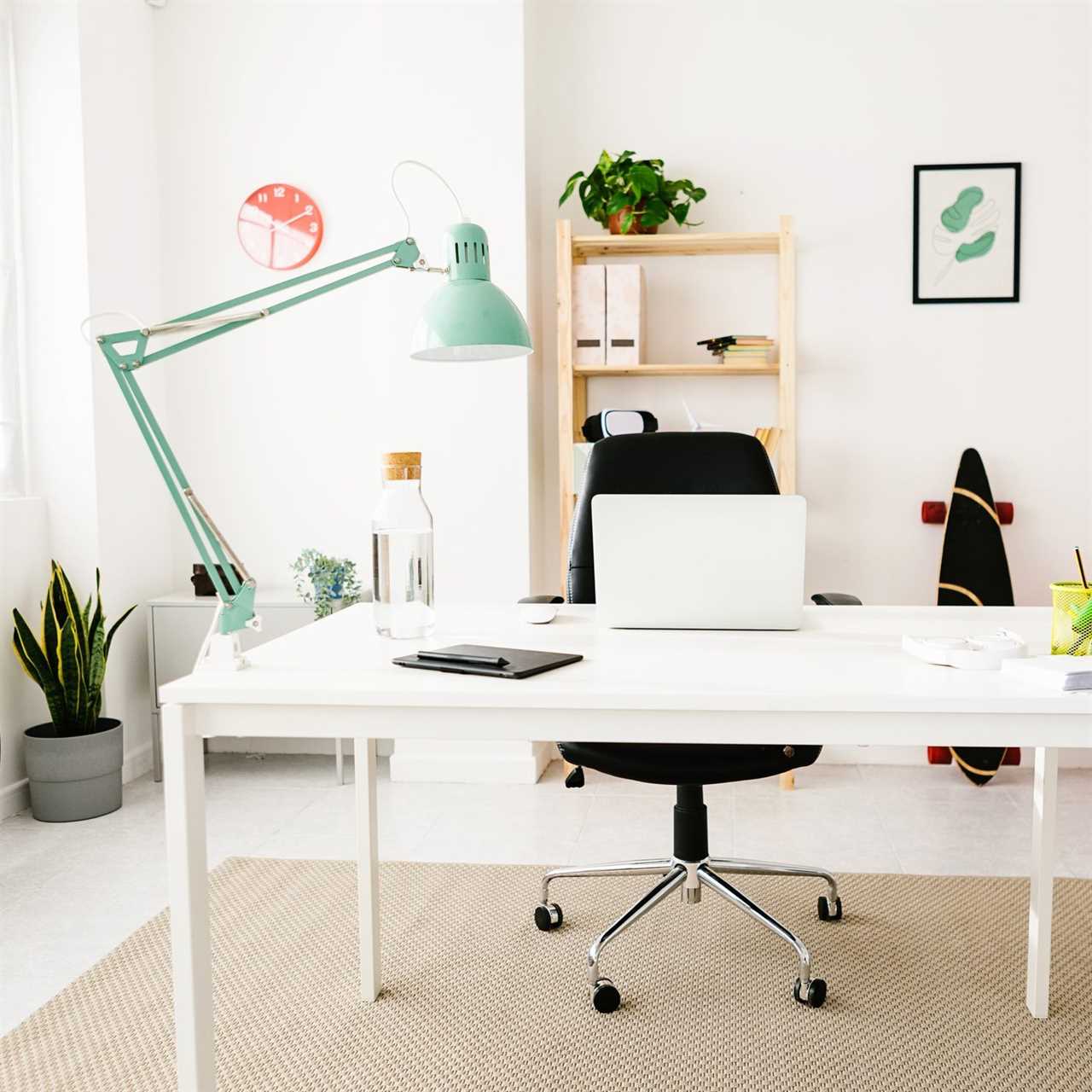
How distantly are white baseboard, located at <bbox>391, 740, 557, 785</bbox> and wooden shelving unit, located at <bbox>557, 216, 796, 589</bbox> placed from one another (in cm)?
60

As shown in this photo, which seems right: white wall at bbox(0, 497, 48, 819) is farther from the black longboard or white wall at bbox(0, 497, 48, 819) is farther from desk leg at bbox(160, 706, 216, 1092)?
the black longboard

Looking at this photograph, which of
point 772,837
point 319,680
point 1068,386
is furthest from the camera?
point 1068,386

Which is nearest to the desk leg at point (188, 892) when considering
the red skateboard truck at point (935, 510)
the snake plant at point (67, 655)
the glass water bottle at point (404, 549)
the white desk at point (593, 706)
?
the white desk at point (593, 706)

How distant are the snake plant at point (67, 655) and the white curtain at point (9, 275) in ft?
1.27

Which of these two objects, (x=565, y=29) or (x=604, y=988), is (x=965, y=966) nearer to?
(x=604, y=988)

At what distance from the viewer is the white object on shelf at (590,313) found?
11.3 ft

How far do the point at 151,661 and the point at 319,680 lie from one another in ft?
7.67

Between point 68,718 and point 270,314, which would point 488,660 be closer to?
point 270,314

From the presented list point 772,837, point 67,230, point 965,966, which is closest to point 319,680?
point 965,966

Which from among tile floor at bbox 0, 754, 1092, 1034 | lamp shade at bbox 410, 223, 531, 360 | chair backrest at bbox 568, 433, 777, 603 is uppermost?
lamp shade at bbox 410, 223, 531, 360

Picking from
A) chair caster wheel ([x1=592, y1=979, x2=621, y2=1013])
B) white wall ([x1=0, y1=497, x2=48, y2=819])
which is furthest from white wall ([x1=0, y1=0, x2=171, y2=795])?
chair caster wheel ([x1=592, y1=979, x2=621, y2=1013])

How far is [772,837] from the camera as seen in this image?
293 centimetres

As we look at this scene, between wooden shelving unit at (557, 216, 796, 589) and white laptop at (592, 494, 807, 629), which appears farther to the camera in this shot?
wooden shelving unit at (557, 216, 796, 589)

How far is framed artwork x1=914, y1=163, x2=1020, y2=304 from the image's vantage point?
11.6 feet
